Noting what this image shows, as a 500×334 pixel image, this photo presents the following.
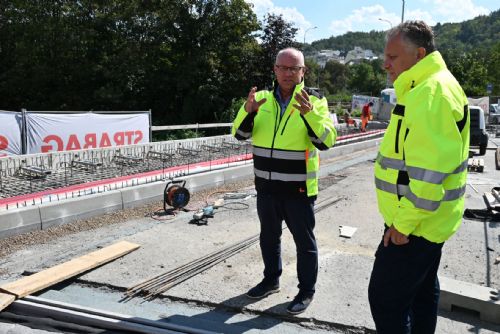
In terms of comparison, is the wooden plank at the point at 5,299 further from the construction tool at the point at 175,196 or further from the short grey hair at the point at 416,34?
the short grey hair at the point at 416,34

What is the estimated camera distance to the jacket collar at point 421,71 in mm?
2395

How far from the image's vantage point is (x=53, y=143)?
10.5m

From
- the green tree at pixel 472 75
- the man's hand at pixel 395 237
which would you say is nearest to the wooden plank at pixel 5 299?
the man's hand at pixel 395 237

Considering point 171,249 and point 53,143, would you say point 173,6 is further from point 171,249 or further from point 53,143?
point 171,249

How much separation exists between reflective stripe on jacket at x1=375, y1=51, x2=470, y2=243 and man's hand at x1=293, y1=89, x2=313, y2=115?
0.98 metres

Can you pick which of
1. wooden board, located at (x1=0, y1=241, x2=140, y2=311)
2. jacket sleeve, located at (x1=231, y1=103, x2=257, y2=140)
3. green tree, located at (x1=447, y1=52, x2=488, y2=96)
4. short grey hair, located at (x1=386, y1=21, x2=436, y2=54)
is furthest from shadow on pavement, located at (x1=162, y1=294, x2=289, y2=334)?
green tree, located at (x1=447, y1=52, x2=488, y2=96)

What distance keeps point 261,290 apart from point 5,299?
2.18 metres

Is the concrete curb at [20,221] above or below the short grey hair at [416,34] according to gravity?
below

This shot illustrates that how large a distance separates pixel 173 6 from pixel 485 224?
2792cm

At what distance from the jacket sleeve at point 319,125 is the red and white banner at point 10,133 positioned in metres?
8.19

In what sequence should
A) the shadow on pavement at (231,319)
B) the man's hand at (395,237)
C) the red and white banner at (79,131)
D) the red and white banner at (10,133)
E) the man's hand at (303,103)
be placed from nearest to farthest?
1. the man's hand at (395,237)
2. the man's hand at (303,103)
3. the shadow on pavement at (231,319)
4. the red and white banner at (10,133)
5. the red and white banner at (79,131)

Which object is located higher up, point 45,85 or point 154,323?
point 45,85

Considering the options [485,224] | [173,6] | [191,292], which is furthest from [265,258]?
[173,6]

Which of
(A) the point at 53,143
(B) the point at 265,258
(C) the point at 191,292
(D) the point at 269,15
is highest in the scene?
(D) the point at 269,15
